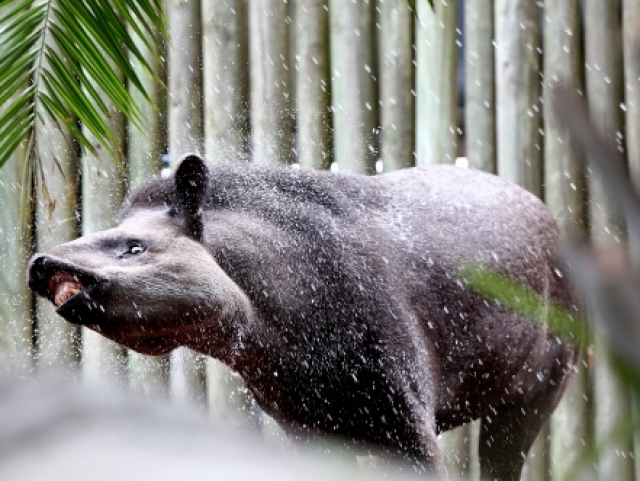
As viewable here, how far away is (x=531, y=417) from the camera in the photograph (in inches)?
123

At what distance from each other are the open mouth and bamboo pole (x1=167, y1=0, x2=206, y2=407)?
205 cm

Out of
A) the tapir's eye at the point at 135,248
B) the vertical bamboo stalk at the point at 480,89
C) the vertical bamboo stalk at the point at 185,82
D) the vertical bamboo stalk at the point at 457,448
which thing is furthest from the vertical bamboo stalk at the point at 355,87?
the tapir's eye at the point at 135,248

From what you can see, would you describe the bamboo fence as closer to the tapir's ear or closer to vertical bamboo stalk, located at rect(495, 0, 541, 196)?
vertical bamboo stalk, located at rect(495, 0, 541, 196)

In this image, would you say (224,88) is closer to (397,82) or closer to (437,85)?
(397,82)

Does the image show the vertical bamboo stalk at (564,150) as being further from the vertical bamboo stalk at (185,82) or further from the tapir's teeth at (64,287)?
the tapir's teeth at (64,287)

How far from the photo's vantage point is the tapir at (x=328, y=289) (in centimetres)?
206

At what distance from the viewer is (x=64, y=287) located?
1.86m

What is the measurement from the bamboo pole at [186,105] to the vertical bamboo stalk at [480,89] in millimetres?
999

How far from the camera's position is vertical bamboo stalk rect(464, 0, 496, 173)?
11.7 feet

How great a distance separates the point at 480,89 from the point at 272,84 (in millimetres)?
739

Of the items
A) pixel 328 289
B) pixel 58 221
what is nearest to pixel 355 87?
pixel 58 221

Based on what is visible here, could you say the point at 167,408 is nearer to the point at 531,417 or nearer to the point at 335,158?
the point at 531,417

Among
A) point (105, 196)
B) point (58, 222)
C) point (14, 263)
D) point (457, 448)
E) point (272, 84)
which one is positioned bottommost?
point (457, 448)

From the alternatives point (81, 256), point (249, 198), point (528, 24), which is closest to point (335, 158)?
point (528, 24)
